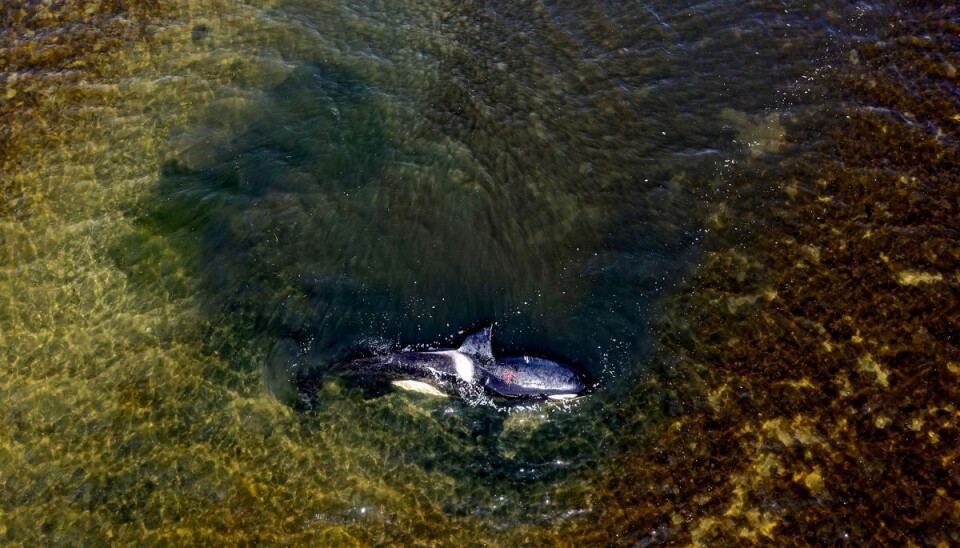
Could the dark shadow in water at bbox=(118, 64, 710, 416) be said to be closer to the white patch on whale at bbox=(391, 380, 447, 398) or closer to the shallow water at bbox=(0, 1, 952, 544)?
the shallow water at bbox=(0, 1, 952, 544)

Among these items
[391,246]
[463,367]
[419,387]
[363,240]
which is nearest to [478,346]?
[463,367]

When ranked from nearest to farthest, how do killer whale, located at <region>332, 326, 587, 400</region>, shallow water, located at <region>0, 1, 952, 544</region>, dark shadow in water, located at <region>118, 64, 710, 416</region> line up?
shallow water, located at <region>0, 1, 952, 544</region> < killer whale, located at <region>332, 326, 587, 400</region> < dark shadow in water, located at <region>118, 64, 710, 416</region>

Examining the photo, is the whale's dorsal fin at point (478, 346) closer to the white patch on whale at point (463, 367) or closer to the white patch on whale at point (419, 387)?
the white patch on whale at point (463, 367)

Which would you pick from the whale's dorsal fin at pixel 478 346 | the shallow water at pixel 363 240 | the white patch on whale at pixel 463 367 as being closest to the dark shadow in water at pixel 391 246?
the shallow water at pixel 363 240

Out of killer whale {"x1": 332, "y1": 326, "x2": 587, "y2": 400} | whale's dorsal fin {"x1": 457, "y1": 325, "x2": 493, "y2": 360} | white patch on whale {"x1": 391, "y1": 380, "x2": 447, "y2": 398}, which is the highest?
whale's dorsal fin {"x1": 457, "y1": 325, "x2": 493, "y2": 360}

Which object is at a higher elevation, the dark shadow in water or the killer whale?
the dark shadow in water

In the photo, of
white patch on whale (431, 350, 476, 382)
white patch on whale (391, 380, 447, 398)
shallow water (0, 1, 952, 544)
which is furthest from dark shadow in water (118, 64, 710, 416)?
white patch on whale (391, 380, 447, 398)

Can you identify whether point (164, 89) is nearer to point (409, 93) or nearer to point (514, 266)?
point (409, 93)

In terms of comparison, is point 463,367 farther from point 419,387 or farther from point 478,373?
point 419,387

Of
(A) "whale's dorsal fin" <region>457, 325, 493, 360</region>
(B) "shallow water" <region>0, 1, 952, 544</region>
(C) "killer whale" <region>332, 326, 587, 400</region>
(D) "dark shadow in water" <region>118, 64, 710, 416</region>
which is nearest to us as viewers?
(B) "shallow water" <region>0, 1, 952, 544</region>
